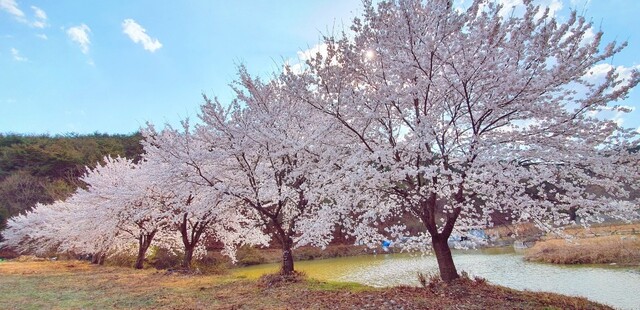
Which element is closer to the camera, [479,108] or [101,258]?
[479,108]

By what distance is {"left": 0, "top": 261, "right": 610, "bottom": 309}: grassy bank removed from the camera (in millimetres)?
6766

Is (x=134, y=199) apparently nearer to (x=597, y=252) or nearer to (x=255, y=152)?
(x=255, y=152)

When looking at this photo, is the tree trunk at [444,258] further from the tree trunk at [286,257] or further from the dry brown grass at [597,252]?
the dry brown grass at [597,252]

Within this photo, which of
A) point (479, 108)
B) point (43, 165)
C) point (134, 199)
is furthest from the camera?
point (43, 165)

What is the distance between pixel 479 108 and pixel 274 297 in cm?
604

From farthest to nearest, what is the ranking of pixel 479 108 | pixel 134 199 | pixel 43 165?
pixel 43 165 < pixel 134 199 < pixel 479 108

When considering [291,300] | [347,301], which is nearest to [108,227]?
[291,300]

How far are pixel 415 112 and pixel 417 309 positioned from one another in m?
4.05

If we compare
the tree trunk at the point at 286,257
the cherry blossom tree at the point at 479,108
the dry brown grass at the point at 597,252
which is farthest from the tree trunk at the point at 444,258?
the dry brown grass at the point at 597,252

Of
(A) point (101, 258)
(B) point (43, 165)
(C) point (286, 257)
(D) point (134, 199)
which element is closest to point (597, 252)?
(C) point (286, 257)

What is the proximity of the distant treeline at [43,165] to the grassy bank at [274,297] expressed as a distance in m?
30.1

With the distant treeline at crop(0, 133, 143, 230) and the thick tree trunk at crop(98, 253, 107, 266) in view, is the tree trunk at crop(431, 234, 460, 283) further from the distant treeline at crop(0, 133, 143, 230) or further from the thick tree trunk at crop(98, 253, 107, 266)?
the distant treeline at crop(0, 133, 143, 230)

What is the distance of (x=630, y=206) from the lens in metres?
6.11

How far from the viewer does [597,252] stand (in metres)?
17.7
